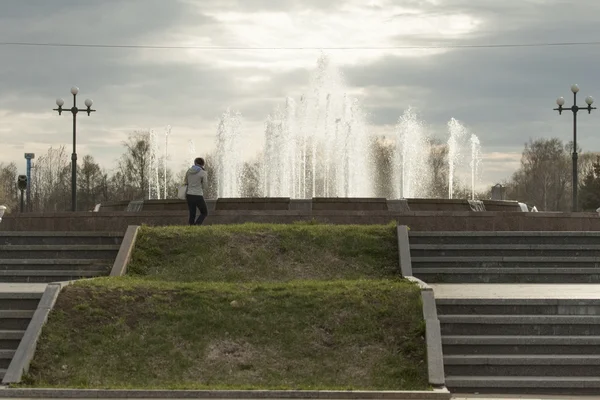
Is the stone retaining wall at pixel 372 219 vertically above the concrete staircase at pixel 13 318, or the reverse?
the stone retaining wall at pixel 372 219

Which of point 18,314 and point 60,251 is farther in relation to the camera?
point 60,251

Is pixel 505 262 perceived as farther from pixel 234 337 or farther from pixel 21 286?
pixel 21 286

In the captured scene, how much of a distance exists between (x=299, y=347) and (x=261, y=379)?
95 cm

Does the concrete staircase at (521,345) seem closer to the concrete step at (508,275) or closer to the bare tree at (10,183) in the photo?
the concrete step at (508,275)

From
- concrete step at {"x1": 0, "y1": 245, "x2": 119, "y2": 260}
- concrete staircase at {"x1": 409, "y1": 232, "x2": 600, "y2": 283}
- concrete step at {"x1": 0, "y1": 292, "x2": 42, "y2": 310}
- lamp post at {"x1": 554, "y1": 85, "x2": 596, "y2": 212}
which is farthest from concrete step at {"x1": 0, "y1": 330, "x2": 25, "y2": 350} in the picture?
lamp post at {"x1": 554, "y1": 85, "x2": 596, "y2": 212}

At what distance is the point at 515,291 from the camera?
1641 centimetres

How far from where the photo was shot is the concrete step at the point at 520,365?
43.0ft

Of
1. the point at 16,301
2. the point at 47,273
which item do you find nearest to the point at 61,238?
the point at 47,273

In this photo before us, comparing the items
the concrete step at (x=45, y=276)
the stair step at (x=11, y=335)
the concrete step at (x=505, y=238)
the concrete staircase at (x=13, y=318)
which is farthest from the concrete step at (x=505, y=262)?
the stair step at (x=11, y=335)

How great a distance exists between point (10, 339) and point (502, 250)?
31.7ft

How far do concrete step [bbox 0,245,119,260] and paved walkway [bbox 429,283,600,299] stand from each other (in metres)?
5.95

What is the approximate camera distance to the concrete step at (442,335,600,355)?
13492 mm

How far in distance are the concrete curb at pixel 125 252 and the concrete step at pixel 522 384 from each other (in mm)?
6836

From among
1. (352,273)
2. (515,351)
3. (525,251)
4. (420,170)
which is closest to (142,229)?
(352,273)
